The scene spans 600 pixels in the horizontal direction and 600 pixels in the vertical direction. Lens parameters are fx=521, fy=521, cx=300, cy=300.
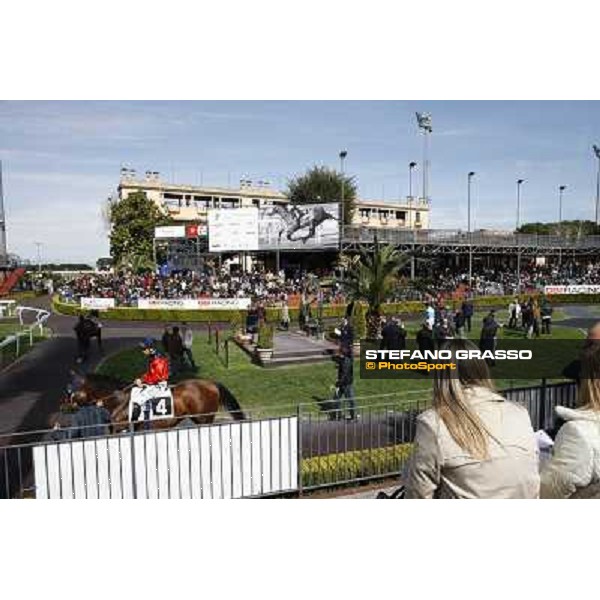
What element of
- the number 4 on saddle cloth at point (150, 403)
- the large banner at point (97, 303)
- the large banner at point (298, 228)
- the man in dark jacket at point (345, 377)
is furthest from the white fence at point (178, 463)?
the large banner at point (97, 303)

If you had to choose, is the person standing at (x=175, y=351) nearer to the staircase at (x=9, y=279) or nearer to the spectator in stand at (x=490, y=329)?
the staircase at (x=9, y=279)

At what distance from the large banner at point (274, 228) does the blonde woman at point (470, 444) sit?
584 cm

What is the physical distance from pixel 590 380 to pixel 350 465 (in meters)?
4.07

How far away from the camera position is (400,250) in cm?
941

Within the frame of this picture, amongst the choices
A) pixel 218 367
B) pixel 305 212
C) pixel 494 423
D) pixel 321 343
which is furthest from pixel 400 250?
pixel 494 423

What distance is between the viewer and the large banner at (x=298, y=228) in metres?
8.98

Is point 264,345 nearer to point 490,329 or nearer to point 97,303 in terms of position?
point 97,303

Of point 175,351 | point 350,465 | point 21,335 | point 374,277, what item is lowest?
point 350,465

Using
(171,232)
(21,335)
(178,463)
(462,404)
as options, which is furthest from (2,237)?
(462,404)

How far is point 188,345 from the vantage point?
848 cm

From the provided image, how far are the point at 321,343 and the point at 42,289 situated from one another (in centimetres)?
535

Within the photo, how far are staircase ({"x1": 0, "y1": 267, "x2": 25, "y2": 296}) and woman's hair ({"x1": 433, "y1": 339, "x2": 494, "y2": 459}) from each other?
269 inches

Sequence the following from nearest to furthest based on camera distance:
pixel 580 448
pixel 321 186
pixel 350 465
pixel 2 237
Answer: pixel 580 448 → pixel 350 465 → pixel 2 237 → pixel 321 186
